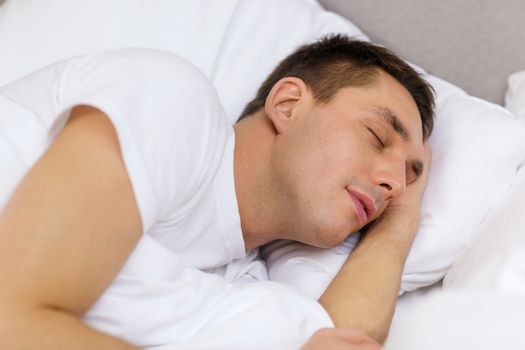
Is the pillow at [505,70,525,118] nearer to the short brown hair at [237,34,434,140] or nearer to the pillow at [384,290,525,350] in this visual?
the short brown hair at [237,34,434,140]

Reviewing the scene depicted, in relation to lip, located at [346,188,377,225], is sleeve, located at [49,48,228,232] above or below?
above

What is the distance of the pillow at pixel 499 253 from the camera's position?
3.24 ft

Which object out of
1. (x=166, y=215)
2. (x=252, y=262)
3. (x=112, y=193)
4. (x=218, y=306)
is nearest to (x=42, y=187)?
(x=112, y=193)

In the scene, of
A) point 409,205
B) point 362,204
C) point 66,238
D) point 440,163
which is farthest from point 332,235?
point 66,238

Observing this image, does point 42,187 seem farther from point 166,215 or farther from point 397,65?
point 397,65

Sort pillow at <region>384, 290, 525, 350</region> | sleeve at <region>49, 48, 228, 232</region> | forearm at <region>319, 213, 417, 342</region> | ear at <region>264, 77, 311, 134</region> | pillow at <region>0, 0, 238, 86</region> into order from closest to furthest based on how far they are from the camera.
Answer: pillow at <region>384, 290, 525, 350</region> < sleeve at <region>49, 48, 228, 232</region> < forearm at <region>319, 213, 417, 342</region> < ear at <region>264, 77, 311, 134</region> < pillow at <region>0, 0, 238, 86</region>

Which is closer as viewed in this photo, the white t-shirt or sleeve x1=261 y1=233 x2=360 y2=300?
the white t-shirt

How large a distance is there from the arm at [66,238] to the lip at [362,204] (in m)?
0.41

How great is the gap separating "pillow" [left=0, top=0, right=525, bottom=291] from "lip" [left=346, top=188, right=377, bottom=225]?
0.49ft

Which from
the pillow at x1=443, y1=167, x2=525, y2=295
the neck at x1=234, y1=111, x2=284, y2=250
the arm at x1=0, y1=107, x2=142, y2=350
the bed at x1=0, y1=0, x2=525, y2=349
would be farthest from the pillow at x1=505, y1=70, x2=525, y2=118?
the arm at x1=0, y1=107, x2=142, y2=350

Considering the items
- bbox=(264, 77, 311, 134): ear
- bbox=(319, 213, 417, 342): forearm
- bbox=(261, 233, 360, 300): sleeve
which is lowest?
bbox=(261, 233, 360, 300): sleeve

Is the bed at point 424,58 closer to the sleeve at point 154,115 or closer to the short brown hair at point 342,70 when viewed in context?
the short brown hair at point 342,70

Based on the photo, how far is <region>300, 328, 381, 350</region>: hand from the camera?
927 millimetres

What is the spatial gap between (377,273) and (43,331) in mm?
589
